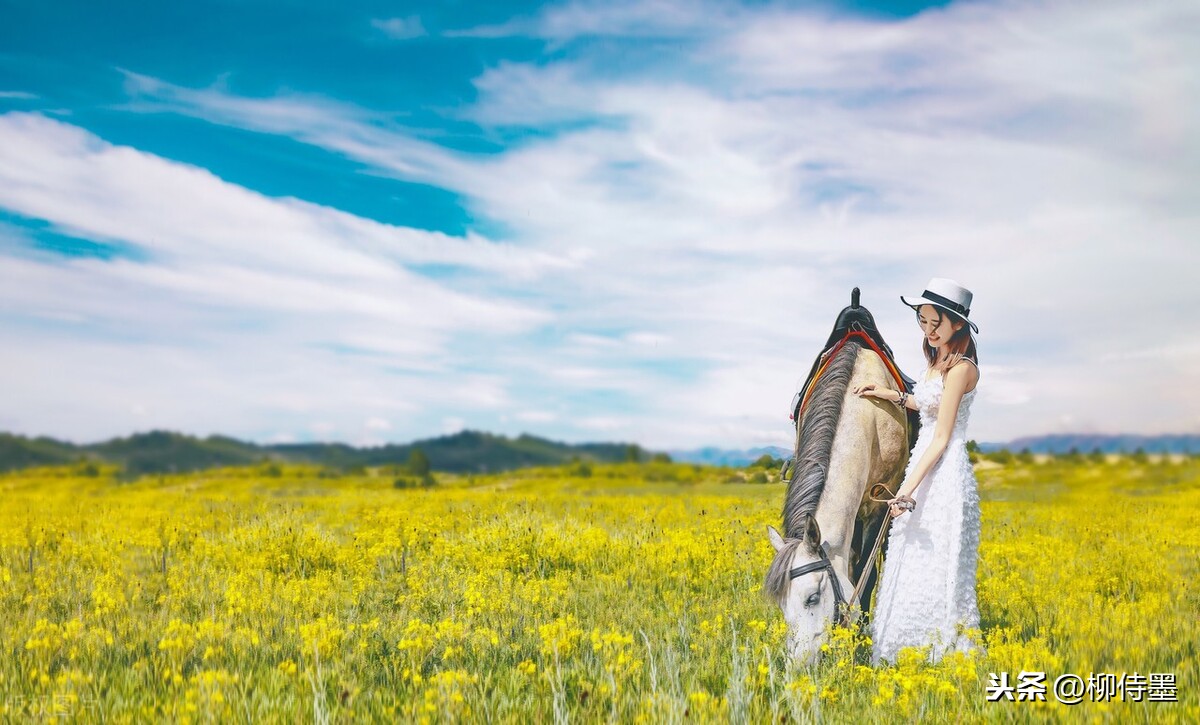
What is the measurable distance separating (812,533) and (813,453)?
89 cm

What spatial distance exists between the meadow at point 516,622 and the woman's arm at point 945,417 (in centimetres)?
123

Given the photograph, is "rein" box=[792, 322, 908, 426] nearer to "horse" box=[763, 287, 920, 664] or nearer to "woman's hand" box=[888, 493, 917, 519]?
"horse" box=[763, 287, 920, 664]

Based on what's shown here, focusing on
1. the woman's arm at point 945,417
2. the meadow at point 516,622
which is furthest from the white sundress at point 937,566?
the meadow at point 516,622

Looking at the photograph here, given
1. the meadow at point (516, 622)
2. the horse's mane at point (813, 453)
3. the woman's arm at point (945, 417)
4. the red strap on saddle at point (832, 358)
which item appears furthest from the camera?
the red strap on saddle at point (832, 358)

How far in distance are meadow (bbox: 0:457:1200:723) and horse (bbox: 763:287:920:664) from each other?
0.97 feet

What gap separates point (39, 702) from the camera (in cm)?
420

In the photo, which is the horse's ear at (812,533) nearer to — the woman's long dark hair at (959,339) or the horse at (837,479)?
the horse at (837,479)

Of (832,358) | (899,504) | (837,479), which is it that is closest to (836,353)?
(832,358)

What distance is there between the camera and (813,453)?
580 cm

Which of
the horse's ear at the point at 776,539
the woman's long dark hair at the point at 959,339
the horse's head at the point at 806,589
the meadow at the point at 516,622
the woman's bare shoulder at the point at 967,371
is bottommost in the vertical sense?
the meadow at the point at 516,622

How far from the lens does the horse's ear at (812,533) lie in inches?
199

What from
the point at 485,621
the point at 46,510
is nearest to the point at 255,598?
the point at 485,621

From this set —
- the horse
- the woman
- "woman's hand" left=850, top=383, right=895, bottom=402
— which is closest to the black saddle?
the horse

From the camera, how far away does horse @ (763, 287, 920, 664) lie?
16.5 ft
